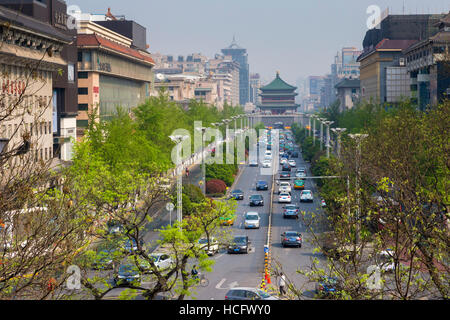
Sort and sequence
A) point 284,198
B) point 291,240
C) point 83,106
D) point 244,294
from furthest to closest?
point 83,106
point 284,198
point 291,240
point 244,294

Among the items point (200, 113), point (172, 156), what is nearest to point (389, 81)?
point (200, 113)

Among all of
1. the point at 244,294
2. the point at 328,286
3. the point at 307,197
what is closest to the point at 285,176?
the point at 307,197

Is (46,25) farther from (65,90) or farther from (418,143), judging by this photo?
(418,143)

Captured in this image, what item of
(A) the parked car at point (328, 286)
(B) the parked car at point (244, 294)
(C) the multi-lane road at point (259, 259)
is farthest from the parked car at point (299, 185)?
(A) the parked car at point (328, 286)

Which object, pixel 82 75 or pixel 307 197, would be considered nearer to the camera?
pixel 307 197

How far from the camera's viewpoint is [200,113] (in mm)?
102438

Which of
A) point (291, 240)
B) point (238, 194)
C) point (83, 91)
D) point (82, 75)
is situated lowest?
point (291, 240)

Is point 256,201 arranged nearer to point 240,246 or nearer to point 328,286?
point 240,246

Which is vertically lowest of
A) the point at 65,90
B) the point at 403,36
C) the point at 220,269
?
the point at 220,269

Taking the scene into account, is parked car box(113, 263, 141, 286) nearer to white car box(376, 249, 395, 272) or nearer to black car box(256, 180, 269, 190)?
white car box(376, 249, 395, 272)

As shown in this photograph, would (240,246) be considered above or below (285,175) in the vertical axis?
below

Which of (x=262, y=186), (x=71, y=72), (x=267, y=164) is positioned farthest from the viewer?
(x=267, y=164)
